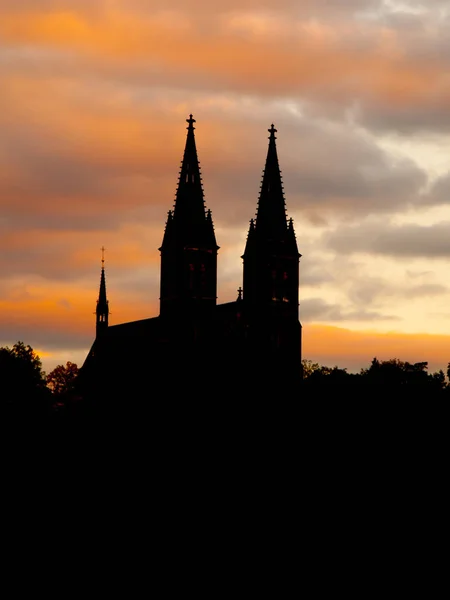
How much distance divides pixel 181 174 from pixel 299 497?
5328cm

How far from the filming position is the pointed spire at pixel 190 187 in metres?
111

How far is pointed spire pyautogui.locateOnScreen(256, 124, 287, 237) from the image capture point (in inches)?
4318

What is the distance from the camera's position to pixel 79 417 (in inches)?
3273

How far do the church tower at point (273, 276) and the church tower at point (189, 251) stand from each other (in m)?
2.91

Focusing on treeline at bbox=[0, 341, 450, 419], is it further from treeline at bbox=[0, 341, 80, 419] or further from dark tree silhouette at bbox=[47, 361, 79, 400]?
dark tree silhouette at bbox=[47, 361, 79, 400]

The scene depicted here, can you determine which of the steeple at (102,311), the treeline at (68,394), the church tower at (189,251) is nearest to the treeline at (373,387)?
the treeline at (68,394)

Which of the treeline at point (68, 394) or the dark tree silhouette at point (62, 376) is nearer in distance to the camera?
the treeline at point (68, 394)

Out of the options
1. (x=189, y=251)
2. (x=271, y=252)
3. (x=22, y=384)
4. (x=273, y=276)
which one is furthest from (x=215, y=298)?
(x=22, y=384)

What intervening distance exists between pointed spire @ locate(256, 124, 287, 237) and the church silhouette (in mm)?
75

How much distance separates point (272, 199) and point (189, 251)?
26.0 ft

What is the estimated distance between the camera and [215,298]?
10781 centimetres

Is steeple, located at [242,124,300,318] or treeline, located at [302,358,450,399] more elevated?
steeple, located at [242,124,300,318]

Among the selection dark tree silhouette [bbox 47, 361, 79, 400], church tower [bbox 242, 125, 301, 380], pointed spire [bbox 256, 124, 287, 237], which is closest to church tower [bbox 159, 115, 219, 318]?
church tower [bbox 242, 125, 301, 380]

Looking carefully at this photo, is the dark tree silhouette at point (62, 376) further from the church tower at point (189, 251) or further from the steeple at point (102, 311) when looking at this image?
the church tower at point (189, 251)
